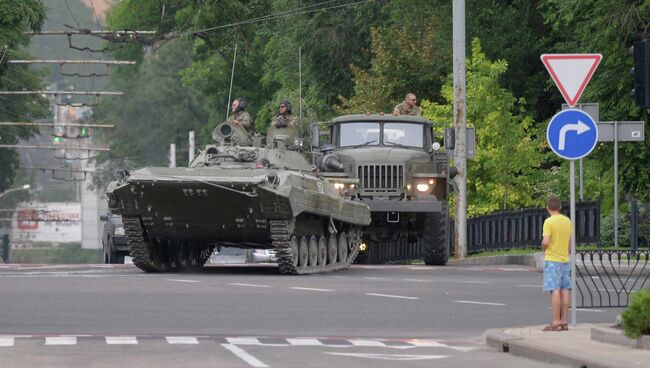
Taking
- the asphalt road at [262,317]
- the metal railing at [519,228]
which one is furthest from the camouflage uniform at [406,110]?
the asphalt road at [262,317]

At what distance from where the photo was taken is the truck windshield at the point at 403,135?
Result: 1524 inches

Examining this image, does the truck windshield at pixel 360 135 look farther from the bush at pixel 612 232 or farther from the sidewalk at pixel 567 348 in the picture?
the sidewalk at pixel 567 348

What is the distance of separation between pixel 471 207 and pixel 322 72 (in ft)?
48.8

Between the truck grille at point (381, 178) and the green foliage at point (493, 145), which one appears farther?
the green foliage at point (493, 145)

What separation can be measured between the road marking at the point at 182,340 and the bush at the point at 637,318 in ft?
14.5

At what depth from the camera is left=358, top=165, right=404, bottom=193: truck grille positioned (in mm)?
37906

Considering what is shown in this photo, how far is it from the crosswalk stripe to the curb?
9.72 feet

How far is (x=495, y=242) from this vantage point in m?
48.2

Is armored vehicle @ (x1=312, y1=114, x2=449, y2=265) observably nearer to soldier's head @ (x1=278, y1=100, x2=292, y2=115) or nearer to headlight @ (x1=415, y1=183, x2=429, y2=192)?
headlight @ (x1=415, y1=183, x2=429, y2=192)

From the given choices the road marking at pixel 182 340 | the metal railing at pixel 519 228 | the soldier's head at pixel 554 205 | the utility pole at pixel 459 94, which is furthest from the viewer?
the utility pole at pixel 459 94

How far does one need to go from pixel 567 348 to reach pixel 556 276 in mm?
2490

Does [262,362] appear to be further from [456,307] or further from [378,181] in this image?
[378,181]

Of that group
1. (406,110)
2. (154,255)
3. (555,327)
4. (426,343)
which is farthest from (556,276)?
(406,110)

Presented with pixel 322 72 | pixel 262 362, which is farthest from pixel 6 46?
pixel 262 362
